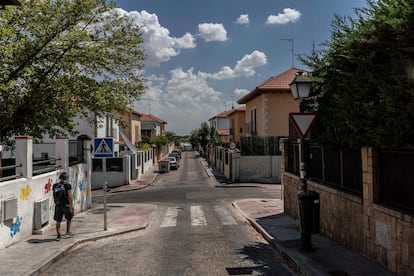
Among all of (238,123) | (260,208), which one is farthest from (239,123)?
(260,208)

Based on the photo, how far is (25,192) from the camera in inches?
400

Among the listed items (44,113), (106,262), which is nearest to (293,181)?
(106,262)

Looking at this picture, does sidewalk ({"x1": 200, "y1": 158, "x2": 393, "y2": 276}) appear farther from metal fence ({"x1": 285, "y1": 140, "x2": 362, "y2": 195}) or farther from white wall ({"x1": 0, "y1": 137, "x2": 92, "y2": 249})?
white wall ({"x1": 0, "y1": 137, "x2": 92, "y2": 249})

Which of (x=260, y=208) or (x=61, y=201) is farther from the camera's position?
(x=260, y=208)

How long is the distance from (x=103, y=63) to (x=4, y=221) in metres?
9.75

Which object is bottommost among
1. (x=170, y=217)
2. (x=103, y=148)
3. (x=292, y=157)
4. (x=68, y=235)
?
(x=170, y=217)

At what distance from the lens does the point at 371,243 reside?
7.18 metres

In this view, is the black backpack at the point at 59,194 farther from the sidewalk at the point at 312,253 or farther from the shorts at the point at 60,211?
the sidewalk at the point at 312,253

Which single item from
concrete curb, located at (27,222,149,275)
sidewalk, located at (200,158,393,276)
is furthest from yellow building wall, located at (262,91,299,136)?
concrete curb, located at (27,222,149,275)

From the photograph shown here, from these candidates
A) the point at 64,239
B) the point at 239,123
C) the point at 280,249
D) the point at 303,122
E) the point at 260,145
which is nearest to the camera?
the point at 303,122

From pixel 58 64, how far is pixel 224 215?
8.98 meters

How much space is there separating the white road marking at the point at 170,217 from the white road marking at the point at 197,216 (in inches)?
24.3

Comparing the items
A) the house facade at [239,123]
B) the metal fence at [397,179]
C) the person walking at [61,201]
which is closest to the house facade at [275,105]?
the house facade at [239,123]

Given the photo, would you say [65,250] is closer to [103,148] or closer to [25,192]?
[25,192]
